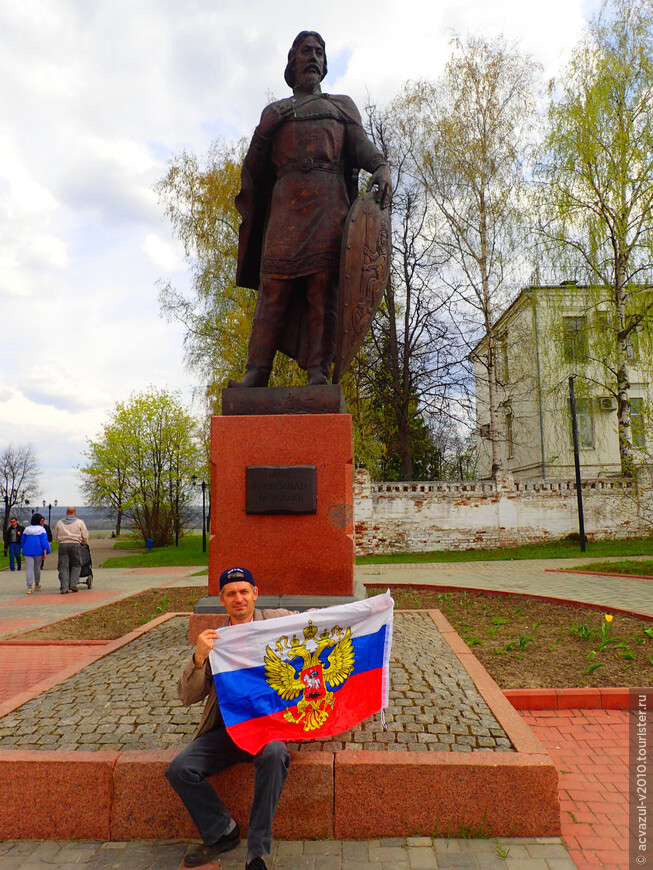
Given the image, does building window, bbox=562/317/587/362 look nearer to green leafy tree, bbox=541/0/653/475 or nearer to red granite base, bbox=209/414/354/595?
green leafy tree, bbox=541/0/653/475

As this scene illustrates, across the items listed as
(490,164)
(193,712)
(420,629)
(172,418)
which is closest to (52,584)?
(420,629)

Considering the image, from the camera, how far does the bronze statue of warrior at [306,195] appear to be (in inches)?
189

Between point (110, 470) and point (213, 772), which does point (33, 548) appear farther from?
point (110, 470)

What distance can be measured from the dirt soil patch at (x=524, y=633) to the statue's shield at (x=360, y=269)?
2.84 meters

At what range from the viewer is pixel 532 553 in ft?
54.9

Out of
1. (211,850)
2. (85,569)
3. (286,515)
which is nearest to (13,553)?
(85,569)

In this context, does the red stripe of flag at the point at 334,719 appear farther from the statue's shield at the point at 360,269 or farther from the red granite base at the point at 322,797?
the statue's shield at the point at 360,269

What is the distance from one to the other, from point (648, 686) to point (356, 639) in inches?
111

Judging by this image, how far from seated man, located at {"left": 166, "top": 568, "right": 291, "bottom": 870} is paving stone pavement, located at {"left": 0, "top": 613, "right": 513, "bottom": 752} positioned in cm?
44

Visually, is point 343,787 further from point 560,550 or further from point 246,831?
point 560,550

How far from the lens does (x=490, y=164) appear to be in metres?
18.9

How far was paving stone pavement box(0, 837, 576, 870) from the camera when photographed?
7.61 feet

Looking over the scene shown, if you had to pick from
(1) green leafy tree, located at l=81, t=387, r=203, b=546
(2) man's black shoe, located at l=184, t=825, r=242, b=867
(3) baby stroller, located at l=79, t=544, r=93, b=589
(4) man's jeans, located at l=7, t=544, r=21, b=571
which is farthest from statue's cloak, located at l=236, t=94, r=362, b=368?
(1) green leafy tree, located at l=81, t=387, r=203, b=546

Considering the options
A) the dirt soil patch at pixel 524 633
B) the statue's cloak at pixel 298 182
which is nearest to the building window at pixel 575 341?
the dirt soil patch at pixel 524 633
